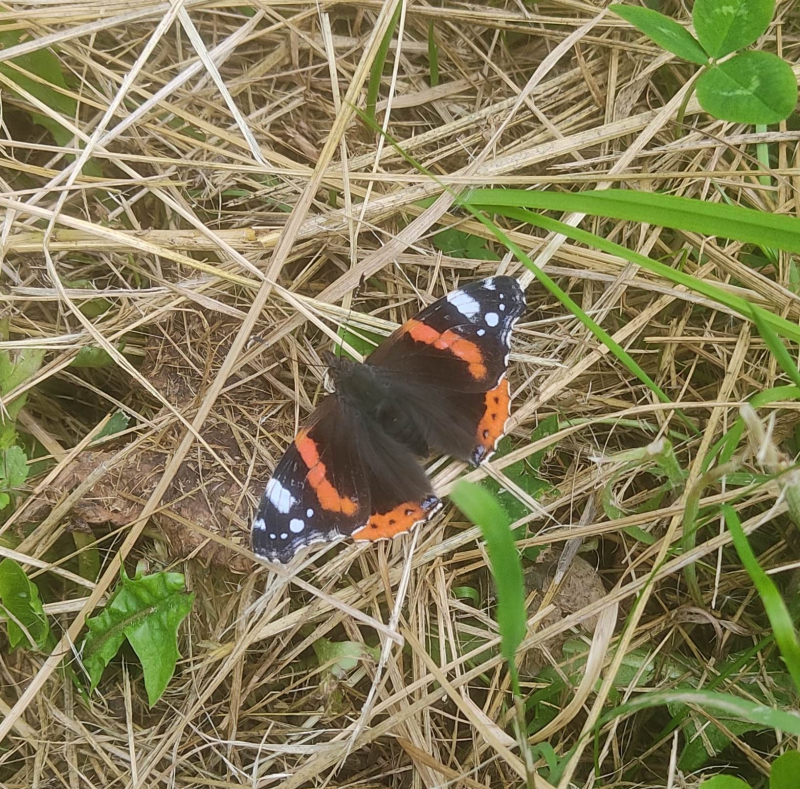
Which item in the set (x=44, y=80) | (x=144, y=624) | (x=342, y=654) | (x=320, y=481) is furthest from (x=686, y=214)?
(x=44, y=80)

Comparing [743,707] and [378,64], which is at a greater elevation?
[378,64]

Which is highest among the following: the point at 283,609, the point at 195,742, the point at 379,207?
the point at 379,207

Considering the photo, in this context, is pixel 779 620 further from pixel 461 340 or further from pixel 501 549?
pixel 461 340

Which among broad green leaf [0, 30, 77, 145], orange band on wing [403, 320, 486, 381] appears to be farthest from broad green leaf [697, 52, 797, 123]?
broad green leaf [0, 30, 77, 145]

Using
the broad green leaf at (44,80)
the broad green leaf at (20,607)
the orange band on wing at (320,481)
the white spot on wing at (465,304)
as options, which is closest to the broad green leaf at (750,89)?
the white spot on wing at (465,304)

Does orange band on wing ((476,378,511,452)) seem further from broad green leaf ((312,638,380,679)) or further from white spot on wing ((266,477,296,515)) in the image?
broad green leaf ((312,638,380,679))

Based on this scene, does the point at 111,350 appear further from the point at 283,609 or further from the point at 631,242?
the point at 631,242

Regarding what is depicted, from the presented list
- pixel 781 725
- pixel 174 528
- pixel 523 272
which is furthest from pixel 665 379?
pixel 174 528
